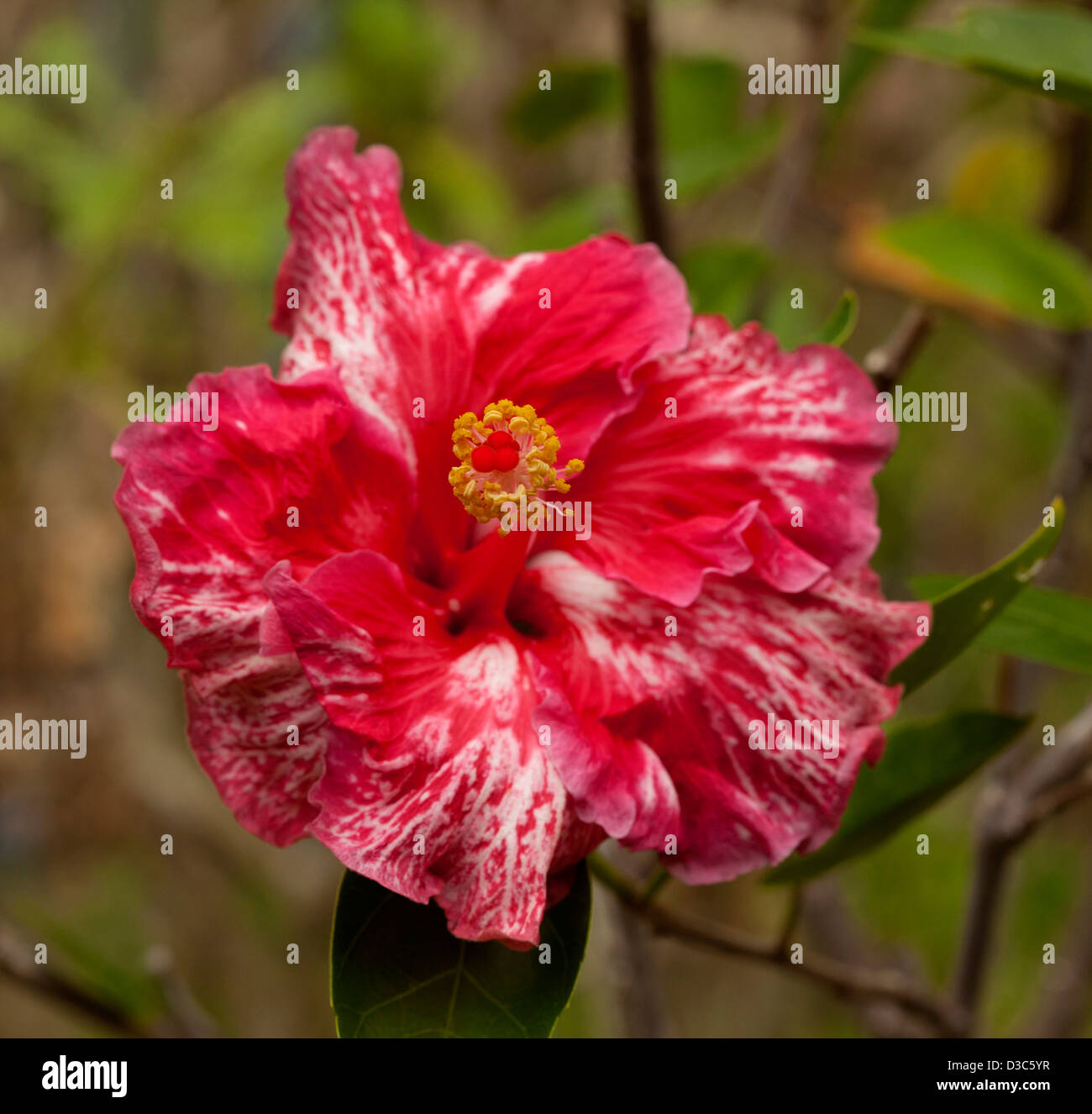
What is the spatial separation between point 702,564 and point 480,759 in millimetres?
176

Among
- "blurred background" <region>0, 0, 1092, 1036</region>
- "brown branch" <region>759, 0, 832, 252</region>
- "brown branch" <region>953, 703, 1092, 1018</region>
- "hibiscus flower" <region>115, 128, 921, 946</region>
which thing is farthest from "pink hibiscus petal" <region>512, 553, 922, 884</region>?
"blurred background" <region>0, 0, 1092, 1036</region>

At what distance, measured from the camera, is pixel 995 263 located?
1.31 m

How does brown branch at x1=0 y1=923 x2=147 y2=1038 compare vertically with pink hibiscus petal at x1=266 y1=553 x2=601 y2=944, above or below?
below

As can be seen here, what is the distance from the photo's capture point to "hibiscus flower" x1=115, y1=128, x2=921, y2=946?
0.66 metres

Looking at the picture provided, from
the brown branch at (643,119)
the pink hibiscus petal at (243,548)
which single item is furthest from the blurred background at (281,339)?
the pink hibiscus petal at (243,548)

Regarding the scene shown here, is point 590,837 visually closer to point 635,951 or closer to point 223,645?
point 223,645

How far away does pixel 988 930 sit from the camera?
1160 millimetres

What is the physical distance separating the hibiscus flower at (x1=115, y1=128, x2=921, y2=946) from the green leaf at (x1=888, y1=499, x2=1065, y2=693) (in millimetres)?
83

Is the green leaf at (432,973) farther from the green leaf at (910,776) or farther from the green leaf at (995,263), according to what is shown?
the green leaf at (995,263)

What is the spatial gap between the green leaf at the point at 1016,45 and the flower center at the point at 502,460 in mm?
477

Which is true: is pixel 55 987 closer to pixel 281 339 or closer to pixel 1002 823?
pixel 1002 823

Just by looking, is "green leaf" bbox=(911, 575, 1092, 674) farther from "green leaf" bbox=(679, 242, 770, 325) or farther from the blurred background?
the blurred background

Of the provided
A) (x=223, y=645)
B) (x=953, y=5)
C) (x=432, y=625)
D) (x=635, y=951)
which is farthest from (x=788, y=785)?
(x=953, y=5)

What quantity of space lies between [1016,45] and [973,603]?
497 millimetres
